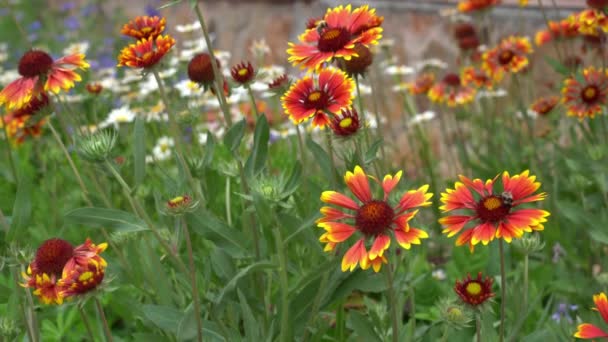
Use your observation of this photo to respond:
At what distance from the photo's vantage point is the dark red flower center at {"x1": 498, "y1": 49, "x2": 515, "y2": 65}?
220 cm

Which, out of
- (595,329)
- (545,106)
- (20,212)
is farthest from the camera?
(545,106)

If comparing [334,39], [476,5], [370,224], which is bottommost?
[370,224]

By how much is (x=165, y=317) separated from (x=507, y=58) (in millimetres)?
1354

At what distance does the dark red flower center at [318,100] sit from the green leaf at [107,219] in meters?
0.32

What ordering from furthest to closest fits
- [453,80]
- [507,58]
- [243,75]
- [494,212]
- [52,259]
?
[453,80] → [507,58] → [243,75] → [52,259] → [494,212]

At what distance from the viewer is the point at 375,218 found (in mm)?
1047

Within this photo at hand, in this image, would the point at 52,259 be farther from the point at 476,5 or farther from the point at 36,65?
the point at 476,5

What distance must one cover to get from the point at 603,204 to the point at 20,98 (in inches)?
51.5

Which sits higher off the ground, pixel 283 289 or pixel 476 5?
pixel 476 5

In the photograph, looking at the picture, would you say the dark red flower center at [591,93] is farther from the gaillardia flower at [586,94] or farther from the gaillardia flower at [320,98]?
the gaillardia flower at [320,98]

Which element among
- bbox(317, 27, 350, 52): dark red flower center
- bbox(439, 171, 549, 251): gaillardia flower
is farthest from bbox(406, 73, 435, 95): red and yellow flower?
bbox(439, 171, 549, 251): gaillardia flower

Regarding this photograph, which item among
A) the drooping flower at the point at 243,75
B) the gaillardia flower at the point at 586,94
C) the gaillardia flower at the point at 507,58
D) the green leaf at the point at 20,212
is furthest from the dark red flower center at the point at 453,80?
the green leaf at the point at 20,212

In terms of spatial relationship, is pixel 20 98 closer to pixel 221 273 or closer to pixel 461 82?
pixel 221 273

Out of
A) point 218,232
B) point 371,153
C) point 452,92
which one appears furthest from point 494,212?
point 452,92
